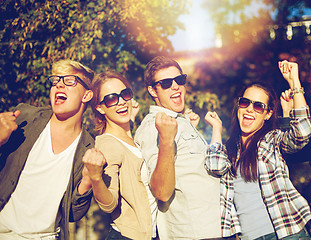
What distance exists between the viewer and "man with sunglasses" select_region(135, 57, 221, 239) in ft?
7.79

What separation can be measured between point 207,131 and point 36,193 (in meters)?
3.46

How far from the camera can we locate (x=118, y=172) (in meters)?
2.73

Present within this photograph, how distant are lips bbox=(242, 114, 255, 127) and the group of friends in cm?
1

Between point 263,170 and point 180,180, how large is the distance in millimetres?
832

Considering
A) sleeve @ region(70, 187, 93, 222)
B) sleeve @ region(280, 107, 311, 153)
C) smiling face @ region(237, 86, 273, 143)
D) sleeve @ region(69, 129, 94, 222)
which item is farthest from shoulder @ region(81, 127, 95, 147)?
sleeve @ region(280, 107, 311, 153)

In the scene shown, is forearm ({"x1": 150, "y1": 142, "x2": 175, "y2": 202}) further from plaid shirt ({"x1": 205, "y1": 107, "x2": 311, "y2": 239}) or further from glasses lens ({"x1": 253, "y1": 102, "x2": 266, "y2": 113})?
glasses lens ({"x1": 253, "y1": 102, "x2": 266, "y2": 113})

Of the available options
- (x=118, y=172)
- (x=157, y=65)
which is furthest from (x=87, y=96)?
(x=118, y=172)

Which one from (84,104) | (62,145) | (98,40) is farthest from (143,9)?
(62,145)

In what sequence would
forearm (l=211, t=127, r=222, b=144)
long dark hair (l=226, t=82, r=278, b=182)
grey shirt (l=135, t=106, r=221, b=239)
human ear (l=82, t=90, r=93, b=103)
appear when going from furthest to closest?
human ear (l=82, t=90, r=93, b=103) < forearm (l=211, t=127, r=222, b=144) < long dark hair (l=226, t=82, r=278, b=182) < grey shirt (l=135, t=106, r=221, b=239)

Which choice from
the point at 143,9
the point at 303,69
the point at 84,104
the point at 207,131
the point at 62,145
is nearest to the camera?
the point at 62,145

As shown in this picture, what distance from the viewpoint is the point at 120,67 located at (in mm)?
4613

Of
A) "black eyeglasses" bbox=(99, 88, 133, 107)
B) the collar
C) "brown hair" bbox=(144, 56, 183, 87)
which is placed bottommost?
the collar

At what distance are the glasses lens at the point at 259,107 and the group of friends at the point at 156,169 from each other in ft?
0.03

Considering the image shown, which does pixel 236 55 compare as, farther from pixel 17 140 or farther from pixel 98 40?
pixel 17 140
